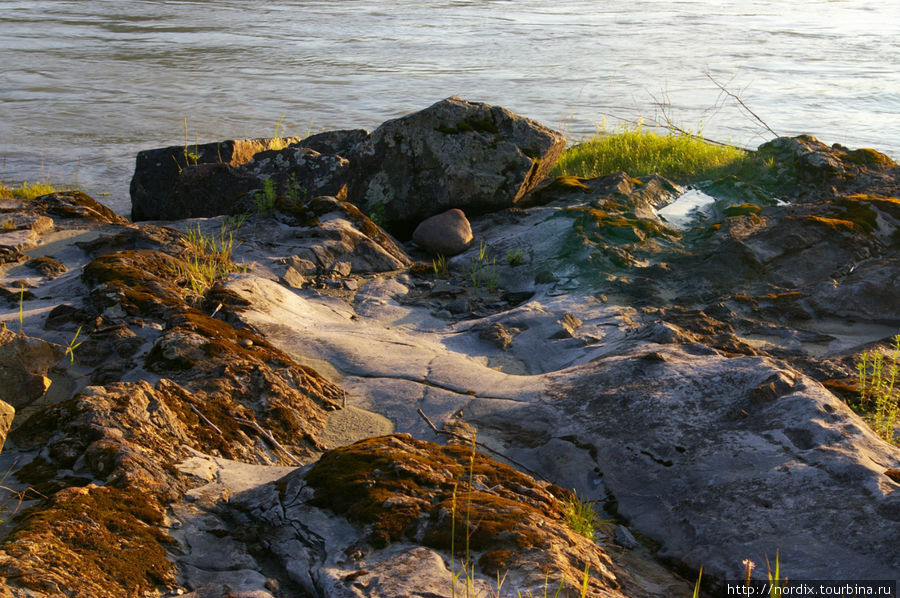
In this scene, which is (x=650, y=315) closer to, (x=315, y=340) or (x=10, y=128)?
(x=315, y=340)

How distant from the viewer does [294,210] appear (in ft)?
23.9

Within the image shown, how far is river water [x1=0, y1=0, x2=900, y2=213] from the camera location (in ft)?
44.1

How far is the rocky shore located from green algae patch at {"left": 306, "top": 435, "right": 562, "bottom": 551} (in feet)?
0.04

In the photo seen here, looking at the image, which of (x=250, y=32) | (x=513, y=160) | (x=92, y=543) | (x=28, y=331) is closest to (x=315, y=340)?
(x=28, y=331)

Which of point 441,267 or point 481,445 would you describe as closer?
point 481,445

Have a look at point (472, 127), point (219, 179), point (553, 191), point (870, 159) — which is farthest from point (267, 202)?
point (870, 159)

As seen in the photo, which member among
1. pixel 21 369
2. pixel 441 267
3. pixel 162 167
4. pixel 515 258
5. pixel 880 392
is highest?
pixel 21 369

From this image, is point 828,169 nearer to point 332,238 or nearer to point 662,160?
point 662,160

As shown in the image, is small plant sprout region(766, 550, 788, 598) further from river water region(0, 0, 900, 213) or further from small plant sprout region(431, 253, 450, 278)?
river water region(0, 0, 900, 213)

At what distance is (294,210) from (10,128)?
841 centimetres

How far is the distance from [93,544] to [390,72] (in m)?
17.4

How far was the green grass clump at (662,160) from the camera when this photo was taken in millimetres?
9047

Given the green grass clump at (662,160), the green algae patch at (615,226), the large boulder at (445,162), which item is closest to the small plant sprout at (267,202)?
the large boulder at (445,162)

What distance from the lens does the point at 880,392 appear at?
4348mm
